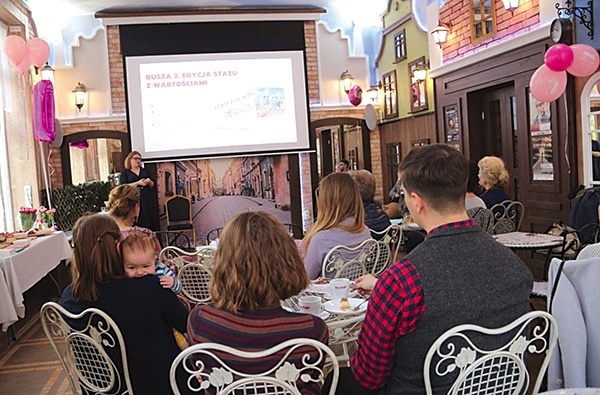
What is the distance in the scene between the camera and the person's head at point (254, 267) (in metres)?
1.66

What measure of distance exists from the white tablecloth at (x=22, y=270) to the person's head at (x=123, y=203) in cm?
116

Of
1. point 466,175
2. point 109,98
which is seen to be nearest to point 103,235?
point 466,175

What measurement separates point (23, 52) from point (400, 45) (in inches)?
223

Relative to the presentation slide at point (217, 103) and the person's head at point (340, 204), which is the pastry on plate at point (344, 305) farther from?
the presentation slide at point (217, 103)

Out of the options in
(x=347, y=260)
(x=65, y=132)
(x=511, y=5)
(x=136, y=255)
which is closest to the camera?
(x=136, y=255)

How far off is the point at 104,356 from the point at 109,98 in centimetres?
815

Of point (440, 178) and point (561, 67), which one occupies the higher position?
point (561, 67)

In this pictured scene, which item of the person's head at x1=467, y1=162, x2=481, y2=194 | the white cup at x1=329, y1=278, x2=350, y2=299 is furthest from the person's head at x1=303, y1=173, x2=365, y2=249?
the person's head at x1=467, y1=162, x2=481, y2=194

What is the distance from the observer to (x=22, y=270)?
4.61 meters

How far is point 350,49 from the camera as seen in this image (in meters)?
10.5

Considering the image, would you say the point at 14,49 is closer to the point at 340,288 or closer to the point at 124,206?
the point at 124,206

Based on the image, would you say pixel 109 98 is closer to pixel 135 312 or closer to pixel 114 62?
pixel 114 62

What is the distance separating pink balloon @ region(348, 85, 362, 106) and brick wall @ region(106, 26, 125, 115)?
3.78 m

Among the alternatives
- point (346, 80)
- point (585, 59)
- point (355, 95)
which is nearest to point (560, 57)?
point (585, 59)
